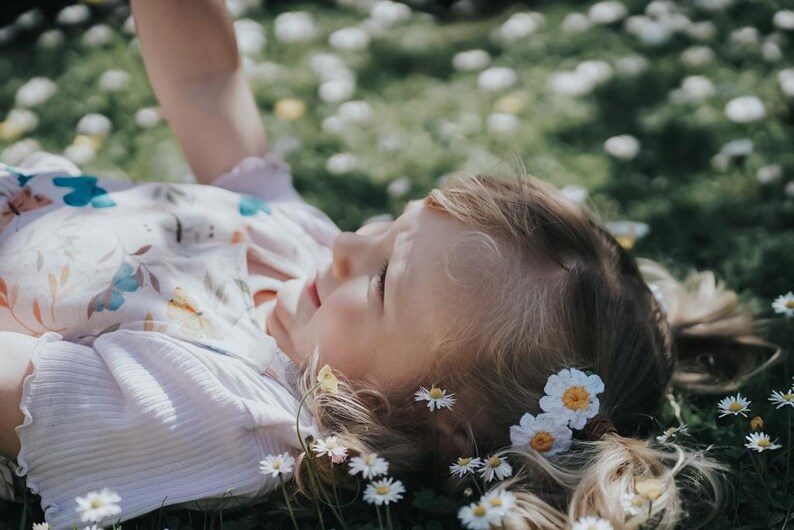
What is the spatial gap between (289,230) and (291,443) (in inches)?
22.0

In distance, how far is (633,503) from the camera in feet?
4.45

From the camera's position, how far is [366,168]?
2637 mm

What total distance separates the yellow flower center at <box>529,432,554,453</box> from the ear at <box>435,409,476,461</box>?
114mm

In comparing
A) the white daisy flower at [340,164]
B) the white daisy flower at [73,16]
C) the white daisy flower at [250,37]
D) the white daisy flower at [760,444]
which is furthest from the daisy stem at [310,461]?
the white daisy flower at [73,16]

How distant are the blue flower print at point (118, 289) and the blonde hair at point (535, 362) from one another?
1.10 ft

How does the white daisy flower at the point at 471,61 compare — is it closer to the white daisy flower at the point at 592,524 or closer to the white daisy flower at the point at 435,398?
the white daisy flower at the point at 435,398

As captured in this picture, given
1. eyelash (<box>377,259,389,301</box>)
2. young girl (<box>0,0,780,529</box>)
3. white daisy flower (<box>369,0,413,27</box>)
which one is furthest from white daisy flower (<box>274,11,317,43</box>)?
eyelash (<box>377,259,389,301</box>)

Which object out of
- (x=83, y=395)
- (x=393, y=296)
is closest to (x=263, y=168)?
(x=393, y=296)

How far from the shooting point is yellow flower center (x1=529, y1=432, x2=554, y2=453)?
152cm

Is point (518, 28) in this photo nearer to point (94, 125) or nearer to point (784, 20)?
point (784, 20)

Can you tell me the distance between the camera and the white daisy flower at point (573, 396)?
1502 mm

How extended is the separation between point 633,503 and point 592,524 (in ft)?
0.28

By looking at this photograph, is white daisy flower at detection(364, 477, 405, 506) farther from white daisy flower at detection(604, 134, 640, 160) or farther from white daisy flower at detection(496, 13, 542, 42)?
white daisy flower at detection(496, 13, 542, 42)

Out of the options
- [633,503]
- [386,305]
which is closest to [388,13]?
[386,305]
